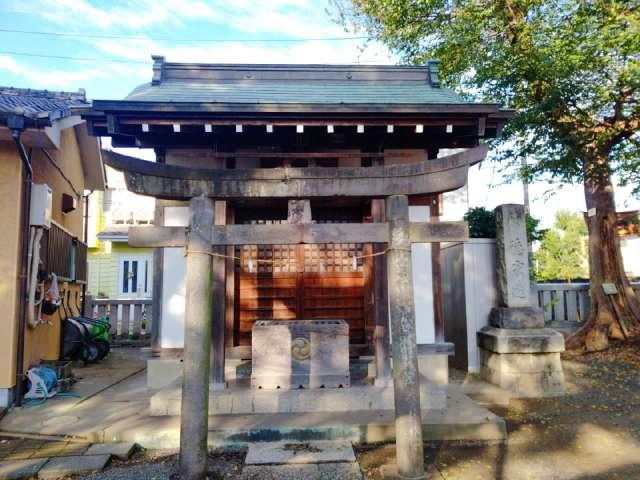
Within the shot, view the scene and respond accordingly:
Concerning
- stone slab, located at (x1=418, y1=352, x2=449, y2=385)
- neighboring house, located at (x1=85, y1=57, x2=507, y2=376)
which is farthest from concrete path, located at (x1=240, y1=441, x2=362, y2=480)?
stone slab, located at (x1=418, y1=352, x2=449, y2=385)

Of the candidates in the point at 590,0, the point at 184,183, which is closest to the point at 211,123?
the point at 184,183

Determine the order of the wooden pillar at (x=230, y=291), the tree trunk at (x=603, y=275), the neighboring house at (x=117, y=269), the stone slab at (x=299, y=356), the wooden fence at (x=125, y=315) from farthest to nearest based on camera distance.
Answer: the neighboring house at (x=117, y=269), the wooden fence at (x=125, y=315), the tree trunk at (x=603, y=275), the wooden pillar at (x=230, y=291), the stone slab at (x=299, y=356)

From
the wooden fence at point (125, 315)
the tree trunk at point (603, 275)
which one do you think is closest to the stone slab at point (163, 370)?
the wooden fence at point (125, 315)

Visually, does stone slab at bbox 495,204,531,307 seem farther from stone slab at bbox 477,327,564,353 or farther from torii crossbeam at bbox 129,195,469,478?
torii crossbeam at bbox 129,195,469,478

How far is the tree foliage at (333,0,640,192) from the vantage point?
854cm

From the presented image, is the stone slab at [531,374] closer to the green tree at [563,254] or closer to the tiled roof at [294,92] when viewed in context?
the tiled roof at [294,92]

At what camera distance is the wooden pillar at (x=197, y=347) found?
149 inches

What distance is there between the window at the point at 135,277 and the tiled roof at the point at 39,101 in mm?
11101

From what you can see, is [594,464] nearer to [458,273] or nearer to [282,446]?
[282,446]

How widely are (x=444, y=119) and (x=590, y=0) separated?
595cm

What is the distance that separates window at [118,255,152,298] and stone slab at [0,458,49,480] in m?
16.7

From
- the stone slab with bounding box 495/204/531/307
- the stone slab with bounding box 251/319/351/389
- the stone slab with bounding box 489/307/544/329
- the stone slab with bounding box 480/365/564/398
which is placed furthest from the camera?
the stone slab with bounding box 495/204/531/307

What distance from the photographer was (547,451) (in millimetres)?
4914

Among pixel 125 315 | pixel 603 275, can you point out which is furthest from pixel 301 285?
pixel 125 315
